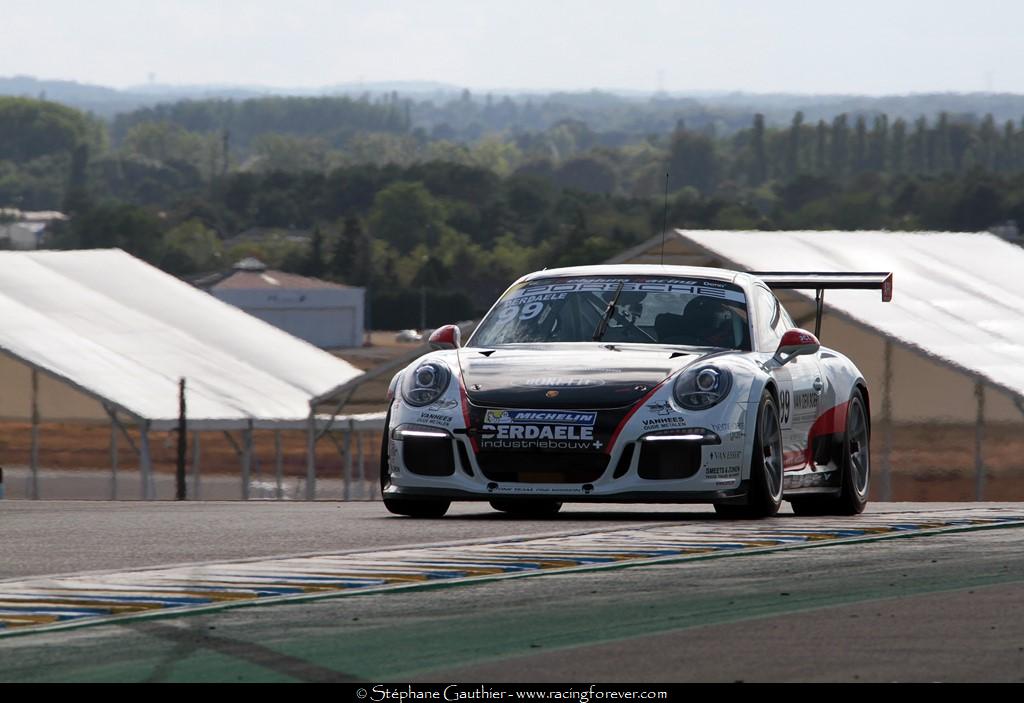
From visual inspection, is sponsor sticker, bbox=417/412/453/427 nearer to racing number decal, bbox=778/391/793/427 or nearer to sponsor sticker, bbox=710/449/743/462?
sponsor sticker, bbox=710/449/743/462

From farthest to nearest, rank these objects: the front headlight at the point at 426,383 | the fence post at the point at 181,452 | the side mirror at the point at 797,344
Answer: the fence post at the point at 181,452
the side mirror at the point at 797,344
the front headlight at the point at 426,383

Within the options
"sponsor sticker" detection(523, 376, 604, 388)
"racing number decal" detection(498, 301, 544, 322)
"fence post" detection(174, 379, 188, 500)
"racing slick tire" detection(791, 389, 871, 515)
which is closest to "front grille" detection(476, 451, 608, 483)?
"sponsor sticker" detection(523, 376, 604, 388)

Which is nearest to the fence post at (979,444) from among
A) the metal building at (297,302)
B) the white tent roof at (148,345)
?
the white tent roof at (148,345)

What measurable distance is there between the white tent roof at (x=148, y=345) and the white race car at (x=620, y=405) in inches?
1017

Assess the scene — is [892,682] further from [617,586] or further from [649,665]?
[617,586]

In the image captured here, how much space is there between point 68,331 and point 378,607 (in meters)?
34.4

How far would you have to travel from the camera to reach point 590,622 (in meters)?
7.39

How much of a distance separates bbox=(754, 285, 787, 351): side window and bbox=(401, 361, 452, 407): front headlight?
1.86 m

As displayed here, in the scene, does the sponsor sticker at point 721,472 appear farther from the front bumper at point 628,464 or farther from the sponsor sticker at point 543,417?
the sponsor sticker at point 543,417

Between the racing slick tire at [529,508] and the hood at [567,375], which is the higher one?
the hood at [567,375]

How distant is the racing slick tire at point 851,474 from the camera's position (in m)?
12.6

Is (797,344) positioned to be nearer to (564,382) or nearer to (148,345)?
(564,382)

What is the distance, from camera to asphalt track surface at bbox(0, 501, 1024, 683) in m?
6.46
